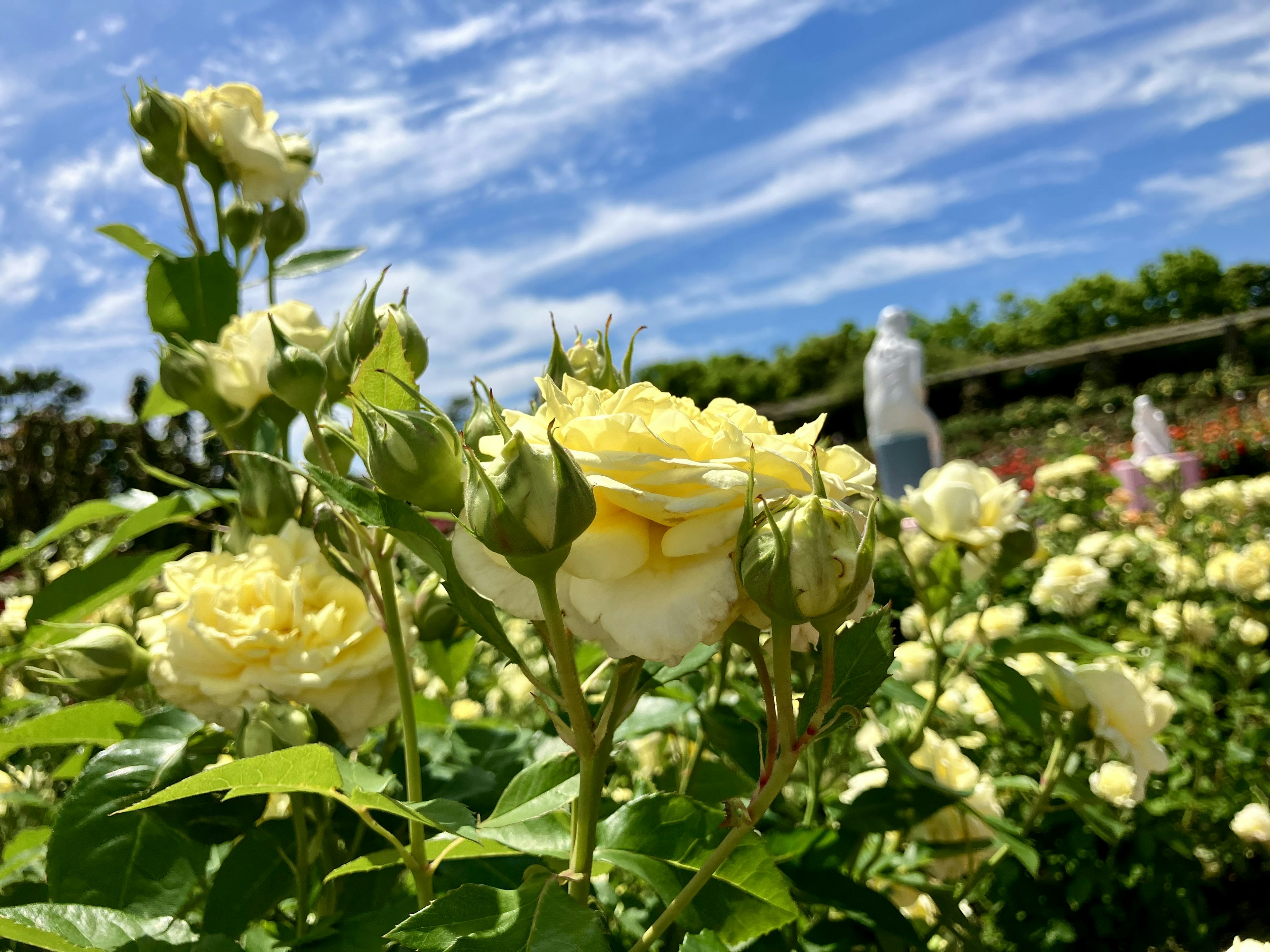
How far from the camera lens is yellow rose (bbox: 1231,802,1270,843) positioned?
151 centimetres

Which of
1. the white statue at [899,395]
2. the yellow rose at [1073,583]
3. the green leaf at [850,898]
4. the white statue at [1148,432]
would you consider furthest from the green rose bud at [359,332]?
the white statue at [899,395]

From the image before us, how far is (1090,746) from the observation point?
3.13ft

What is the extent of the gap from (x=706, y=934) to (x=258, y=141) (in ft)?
2.70

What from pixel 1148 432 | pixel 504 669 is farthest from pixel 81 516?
pixel 1148 432

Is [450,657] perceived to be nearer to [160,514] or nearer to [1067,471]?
[160,514]

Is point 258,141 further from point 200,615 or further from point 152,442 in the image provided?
point 152,442

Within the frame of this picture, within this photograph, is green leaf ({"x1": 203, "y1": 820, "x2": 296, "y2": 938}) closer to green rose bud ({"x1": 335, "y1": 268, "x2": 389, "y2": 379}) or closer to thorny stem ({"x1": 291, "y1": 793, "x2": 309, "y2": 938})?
thorny stem ({"x1": 291, "y1": 793, "x2": 309, "y2": 938})

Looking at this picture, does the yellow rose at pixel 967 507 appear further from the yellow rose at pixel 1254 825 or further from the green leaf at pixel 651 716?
the yellow rose at pixel 1254 825

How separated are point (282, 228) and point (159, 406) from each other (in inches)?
8.8

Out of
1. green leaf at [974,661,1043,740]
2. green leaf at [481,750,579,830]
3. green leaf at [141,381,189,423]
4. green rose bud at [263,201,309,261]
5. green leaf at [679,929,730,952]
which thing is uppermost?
green rose bud at [263,201,309,261]

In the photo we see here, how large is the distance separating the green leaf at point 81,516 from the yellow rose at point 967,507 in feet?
2.37

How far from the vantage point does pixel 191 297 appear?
2.72ft

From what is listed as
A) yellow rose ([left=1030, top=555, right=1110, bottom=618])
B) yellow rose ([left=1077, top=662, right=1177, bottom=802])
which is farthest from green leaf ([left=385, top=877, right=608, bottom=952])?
yellow rose ([left=1030, top=555, right=1110, bottom=618])

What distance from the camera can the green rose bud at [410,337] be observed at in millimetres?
596
